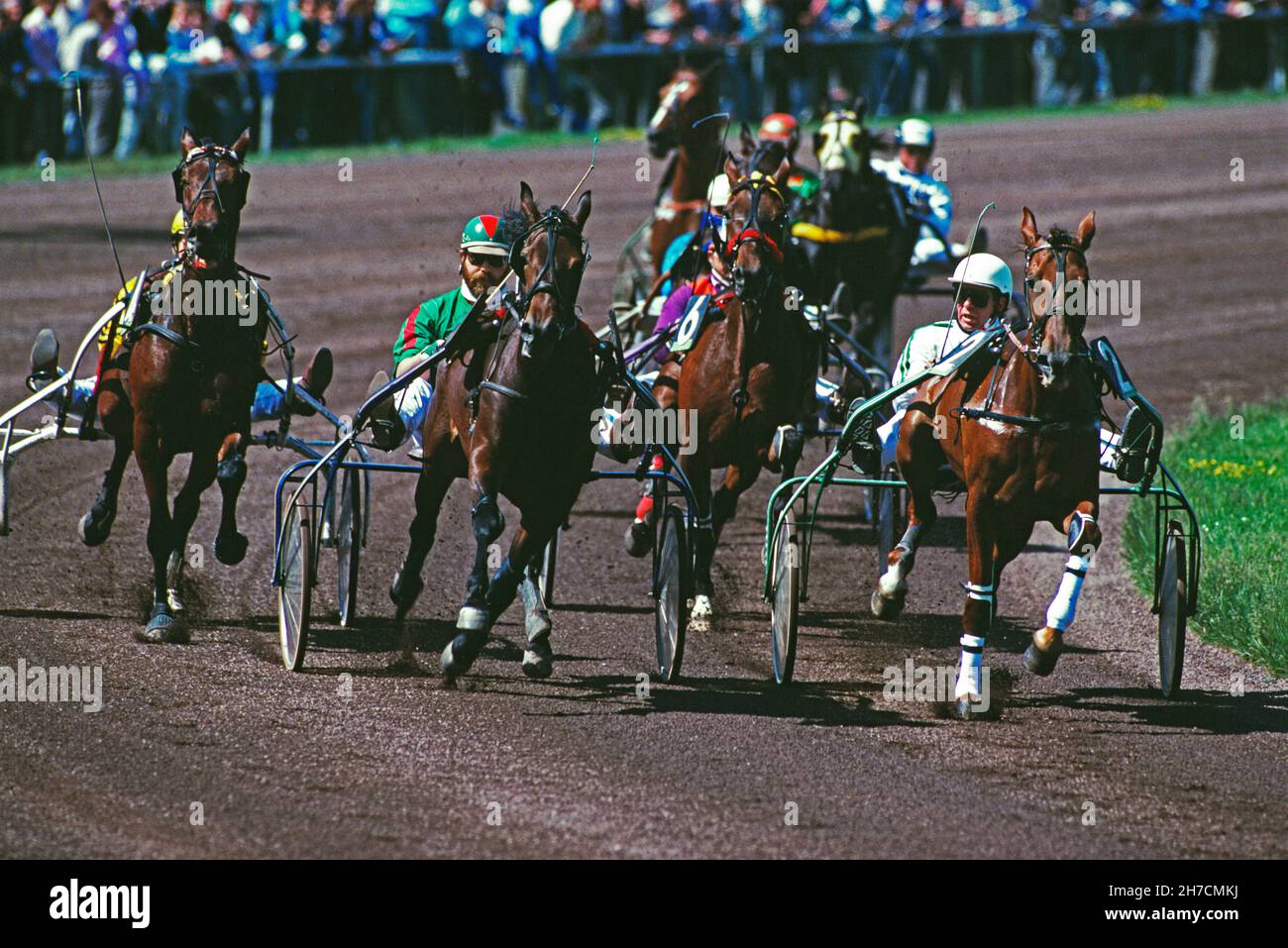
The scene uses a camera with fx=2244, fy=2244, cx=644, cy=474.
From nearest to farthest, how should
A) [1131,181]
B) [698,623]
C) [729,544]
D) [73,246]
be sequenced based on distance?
[698,623], [729,544], [73,246], [1131,181]

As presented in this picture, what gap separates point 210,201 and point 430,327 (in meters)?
1.17

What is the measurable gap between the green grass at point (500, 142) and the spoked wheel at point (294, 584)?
1613cm

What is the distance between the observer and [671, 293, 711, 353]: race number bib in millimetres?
10406

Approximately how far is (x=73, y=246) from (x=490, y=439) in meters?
14.0

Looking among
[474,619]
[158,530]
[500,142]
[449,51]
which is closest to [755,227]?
[474,619]

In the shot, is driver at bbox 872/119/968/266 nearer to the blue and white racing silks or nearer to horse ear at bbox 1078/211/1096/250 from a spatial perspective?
the blue and white racing silks

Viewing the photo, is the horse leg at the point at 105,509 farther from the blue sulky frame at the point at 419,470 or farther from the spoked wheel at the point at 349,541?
the spoked wheel at the point at 349,541

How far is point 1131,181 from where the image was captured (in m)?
26.2

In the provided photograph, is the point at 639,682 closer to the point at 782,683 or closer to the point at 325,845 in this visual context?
the point at 782,683

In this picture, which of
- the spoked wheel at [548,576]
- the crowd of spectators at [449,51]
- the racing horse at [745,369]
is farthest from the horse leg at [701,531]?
the crowd of spectators at [449,51]

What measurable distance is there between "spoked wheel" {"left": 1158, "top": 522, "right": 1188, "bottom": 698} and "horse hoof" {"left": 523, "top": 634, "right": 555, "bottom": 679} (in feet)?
8.19

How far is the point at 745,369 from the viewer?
10.1 m

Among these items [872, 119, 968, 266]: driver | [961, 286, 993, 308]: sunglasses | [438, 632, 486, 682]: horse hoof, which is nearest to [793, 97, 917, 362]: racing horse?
[872, 119, 968, 266]: driver
